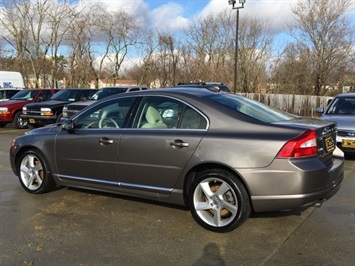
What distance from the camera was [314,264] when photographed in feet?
10.9

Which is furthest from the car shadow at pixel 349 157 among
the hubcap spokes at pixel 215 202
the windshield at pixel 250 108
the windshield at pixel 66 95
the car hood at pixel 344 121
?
the windshield at pixel 66 95

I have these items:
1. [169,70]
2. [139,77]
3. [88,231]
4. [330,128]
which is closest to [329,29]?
[169,70]

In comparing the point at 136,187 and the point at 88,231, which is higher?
the point at 136,187

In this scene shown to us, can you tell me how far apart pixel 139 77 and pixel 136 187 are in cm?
3037

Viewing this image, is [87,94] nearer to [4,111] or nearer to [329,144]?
[4,111]

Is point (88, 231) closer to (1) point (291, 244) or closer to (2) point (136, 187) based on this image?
(2) point (136, 187)

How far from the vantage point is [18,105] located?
15312 millimetres

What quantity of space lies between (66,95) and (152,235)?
1247 cm

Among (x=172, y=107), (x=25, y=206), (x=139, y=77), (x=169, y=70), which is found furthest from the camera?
(x=139, y=77)

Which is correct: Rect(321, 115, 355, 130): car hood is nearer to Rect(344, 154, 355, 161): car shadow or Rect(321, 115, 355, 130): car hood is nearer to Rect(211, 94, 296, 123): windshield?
Rect(344, 154, 355, 161): car shadow

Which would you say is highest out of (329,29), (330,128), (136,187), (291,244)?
(329,29)

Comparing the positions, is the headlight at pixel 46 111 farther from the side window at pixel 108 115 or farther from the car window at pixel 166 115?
the car window at pixel 166 115

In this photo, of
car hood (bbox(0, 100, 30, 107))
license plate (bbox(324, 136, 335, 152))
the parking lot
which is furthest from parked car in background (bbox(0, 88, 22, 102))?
license plate (bbox(324, 136, 335, 152))

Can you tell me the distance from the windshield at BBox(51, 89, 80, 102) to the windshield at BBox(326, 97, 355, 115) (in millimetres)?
10055
